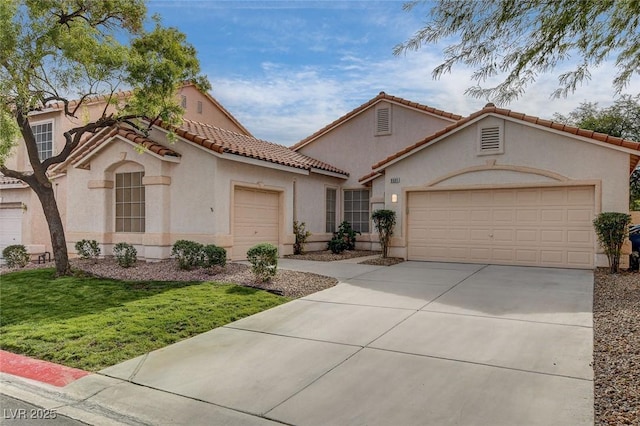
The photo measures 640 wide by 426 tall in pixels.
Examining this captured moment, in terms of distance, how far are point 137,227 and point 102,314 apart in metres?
7.17

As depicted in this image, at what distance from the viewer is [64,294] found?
9500 mm

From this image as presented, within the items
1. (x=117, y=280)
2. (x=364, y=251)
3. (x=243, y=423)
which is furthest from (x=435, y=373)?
(x=364, y=251)

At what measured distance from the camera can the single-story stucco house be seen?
494 inches

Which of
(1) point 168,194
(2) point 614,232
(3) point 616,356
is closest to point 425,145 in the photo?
(2) point 614,232

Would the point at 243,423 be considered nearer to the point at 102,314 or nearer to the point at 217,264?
the point at 102,314

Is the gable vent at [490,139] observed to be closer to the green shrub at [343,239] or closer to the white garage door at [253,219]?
the green shrub at [343,239]

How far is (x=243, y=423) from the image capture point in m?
4.11

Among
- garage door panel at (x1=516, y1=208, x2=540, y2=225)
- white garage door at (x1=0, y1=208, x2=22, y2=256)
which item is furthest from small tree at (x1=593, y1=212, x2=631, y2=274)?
white garage door at (x1=0, y1=208, x2=22, y2=256)

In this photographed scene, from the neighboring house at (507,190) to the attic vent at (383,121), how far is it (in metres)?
4.48

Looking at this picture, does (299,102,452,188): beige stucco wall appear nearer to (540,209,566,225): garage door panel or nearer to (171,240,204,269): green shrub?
(540,209,566,225): garage door panel

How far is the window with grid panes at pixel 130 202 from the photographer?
14.4 metres

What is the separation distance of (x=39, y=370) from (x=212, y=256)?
6100 millimetres

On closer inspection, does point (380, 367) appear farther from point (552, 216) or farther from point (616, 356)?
point (552, 216)

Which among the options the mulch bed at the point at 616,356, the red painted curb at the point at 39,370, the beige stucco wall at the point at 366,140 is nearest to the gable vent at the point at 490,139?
the beige stucco wall at the point at 366,140
